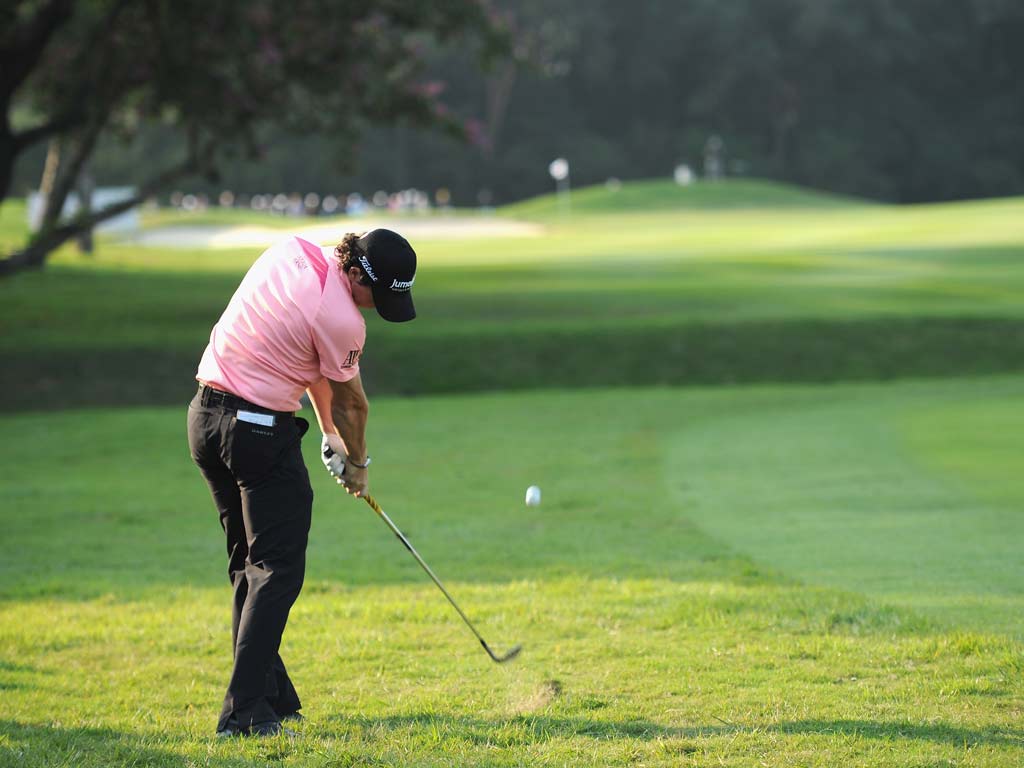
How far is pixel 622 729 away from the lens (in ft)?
19.2

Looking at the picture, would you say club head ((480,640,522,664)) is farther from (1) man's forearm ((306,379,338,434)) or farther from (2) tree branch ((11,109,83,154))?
(2) tree branch ((11,109,83,154))

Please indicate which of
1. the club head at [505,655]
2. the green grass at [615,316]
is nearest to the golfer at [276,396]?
the club head at [505,655]

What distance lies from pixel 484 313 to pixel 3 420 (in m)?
9.41

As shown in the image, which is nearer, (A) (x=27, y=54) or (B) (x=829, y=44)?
(A) (x=27, y=54)

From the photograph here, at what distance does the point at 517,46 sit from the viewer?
22781 mm

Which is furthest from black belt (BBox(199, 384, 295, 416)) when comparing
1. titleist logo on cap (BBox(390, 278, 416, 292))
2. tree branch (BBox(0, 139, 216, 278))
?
tree branch (BBox(0, 139, 216, 278))

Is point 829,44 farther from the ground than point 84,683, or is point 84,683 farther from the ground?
point 829,44

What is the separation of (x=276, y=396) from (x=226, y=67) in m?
Result: 15.6

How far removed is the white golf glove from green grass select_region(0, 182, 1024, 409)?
44.6 feet

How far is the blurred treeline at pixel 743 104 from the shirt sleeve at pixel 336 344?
233ft

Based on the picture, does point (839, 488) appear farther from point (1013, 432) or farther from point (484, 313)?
point (484, 313)

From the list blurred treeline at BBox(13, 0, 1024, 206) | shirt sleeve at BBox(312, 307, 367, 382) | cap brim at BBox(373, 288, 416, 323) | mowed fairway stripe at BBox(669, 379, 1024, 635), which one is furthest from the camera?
blurred treeline at BBox(13, 0, 1024, 206)

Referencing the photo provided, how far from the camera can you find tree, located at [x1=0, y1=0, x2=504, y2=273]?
19.7 metres

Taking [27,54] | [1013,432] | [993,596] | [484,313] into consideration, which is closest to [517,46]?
[484,313]
